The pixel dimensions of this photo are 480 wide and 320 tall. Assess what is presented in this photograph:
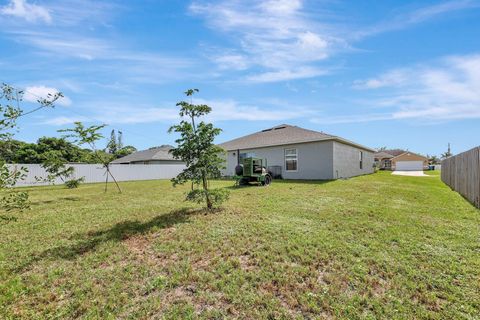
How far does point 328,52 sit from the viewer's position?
9.18 meters

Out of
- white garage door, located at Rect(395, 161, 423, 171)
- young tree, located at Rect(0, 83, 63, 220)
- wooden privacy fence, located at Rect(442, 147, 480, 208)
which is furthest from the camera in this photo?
white garage door, located at Rect(395, 161, 423, 171)

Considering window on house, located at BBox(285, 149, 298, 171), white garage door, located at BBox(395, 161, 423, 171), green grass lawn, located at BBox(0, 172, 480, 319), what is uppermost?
window on house, located at BBox(285, 149, 298, 171)

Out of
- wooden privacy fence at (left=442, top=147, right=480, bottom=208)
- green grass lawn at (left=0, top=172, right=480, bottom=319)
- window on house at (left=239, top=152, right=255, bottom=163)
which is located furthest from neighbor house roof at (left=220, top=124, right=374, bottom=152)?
green grass lawn at (left=0, top=172, right=480, bottom=319)

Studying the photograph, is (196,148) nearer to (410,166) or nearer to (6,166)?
(6,166)

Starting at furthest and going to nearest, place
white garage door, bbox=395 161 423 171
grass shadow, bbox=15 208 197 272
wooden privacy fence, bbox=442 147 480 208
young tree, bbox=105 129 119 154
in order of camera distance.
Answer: white garage door, bbox=395 161 423 171, young tree, bbox=105 129 119 154, wooden privacy fence, bbox=442 147 480 208, grass shadow, bbox=15 208 197 272

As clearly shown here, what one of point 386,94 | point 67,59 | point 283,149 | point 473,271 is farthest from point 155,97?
point 473,271

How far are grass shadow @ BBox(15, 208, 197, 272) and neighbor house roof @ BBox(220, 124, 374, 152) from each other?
10884 millimetres

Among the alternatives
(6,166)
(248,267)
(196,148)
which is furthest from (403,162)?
(6,166)

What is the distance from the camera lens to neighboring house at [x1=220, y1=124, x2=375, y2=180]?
15.2 meters

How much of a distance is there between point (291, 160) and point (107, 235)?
13541 millimetres

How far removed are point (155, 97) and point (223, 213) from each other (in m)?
10.8

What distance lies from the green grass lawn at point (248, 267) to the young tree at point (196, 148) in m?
1.01

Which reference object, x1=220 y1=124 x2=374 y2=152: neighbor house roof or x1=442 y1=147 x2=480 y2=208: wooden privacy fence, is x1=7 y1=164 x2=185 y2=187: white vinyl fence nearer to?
x1=220 y1=124 x2=374 y2=152: neighbor house roof

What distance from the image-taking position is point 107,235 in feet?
16.4
